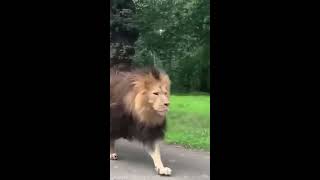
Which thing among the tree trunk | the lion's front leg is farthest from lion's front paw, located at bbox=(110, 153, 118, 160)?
the tree trunk

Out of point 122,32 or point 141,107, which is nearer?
point 122,32

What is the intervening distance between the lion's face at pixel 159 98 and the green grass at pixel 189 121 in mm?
32

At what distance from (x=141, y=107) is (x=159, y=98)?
136 mm

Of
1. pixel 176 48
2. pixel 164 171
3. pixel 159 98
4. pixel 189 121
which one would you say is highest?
pixel 176 48

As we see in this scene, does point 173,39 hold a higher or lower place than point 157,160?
higher

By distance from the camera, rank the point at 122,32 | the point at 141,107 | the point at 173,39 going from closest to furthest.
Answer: the point at 122,32 → the point at 173,39 → the point at 141,107

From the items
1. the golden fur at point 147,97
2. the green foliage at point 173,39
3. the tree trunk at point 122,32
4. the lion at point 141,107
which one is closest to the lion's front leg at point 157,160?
the lion at point 141,107

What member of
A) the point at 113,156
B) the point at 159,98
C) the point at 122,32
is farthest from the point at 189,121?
the point at 122,32

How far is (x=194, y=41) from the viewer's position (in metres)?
2.65

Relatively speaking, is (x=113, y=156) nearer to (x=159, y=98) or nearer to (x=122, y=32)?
(x=159, y=98)

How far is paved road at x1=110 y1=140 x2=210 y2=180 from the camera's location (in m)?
2.61

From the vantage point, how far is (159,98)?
272cm
